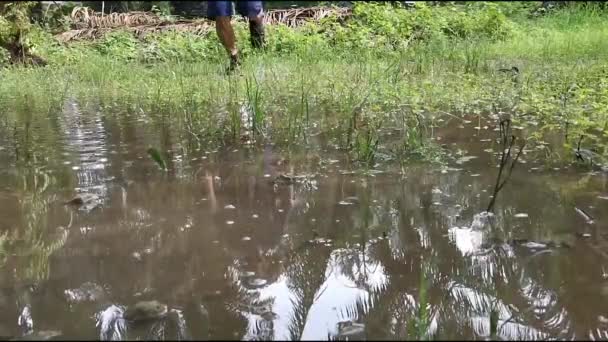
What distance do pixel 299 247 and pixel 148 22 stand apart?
6792mm

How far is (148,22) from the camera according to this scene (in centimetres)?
816

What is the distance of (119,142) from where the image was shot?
3162mm

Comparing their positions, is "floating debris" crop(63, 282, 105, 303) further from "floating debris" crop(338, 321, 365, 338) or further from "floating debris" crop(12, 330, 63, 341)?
"floating debris" crop(338, 321, 365, 338)

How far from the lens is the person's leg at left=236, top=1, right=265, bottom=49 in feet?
19.0

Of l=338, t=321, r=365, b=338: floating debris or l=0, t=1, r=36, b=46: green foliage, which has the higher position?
l=0, t=1, r=36, b=46: green foliage

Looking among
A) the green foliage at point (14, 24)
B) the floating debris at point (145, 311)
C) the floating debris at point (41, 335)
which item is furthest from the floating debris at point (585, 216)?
the green foliage at point (14, 24)

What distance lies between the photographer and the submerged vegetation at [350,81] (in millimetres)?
3100

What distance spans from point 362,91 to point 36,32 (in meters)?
4.14

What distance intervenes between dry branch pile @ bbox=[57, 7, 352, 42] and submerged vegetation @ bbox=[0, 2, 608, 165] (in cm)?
24

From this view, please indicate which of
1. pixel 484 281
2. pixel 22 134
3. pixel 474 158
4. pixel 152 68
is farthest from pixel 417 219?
pixel 152 68

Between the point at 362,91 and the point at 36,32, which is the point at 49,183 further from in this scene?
the point at 36,32

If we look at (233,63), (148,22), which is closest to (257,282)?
(233,63)

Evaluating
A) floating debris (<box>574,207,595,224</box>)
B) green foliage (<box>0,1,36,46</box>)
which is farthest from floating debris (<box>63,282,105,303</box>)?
green foliage (<box>0,1,36,46</box>)

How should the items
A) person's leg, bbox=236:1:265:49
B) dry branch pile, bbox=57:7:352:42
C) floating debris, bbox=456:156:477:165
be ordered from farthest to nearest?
dry branch pile, bbox=57:7:352:42 < person's leg, bbox=236:1:265:49 < floating debris, bbox=456:156:477:165
